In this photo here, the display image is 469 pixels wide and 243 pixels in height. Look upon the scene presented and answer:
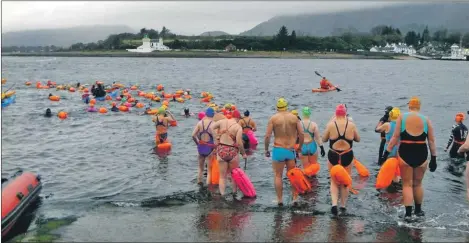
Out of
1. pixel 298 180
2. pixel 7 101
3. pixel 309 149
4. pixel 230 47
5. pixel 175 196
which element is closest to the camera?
pixel 298 180

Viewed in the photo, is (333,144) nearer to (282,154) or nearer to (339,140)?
(339,140)

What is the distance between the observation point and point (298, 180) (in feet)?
35.1

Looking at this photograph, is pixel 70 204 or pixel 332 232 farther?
pixel 70 204


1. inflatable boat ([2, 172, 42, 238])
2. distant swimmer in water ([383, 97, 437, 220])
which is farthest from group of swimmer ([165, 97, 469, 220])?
inflatable boat ([2, 172, 42, 238])

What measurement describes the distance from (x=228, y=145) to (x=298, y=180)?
1.81 metres

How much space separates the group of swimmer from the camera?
9031mm

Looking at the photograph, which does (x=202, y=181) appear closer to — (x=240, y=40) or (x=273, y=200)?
(x=273, y=200)

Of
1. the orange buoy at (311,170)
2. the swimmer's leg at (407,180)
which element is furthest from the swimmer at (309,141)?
the swimmer's leg at (407,180)

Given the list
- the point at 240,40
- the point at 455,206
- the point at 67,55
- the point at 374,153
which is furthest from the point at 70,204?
the point at 67,55

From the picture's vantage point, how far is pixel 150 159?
16469 millimetres

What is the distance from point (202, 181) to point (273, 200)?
7.88 feet

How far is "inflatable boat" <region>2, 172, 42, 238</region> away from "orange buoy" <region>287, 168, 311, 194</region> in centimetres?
583

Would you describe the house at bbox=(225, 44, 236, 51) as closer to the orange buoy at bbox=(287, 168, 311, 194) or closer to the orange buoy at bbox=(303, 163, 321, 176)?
the orange buoy at bbox=(303, 163, 321, 176)

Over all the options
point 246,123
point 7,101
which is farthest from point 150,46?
point 246,123
